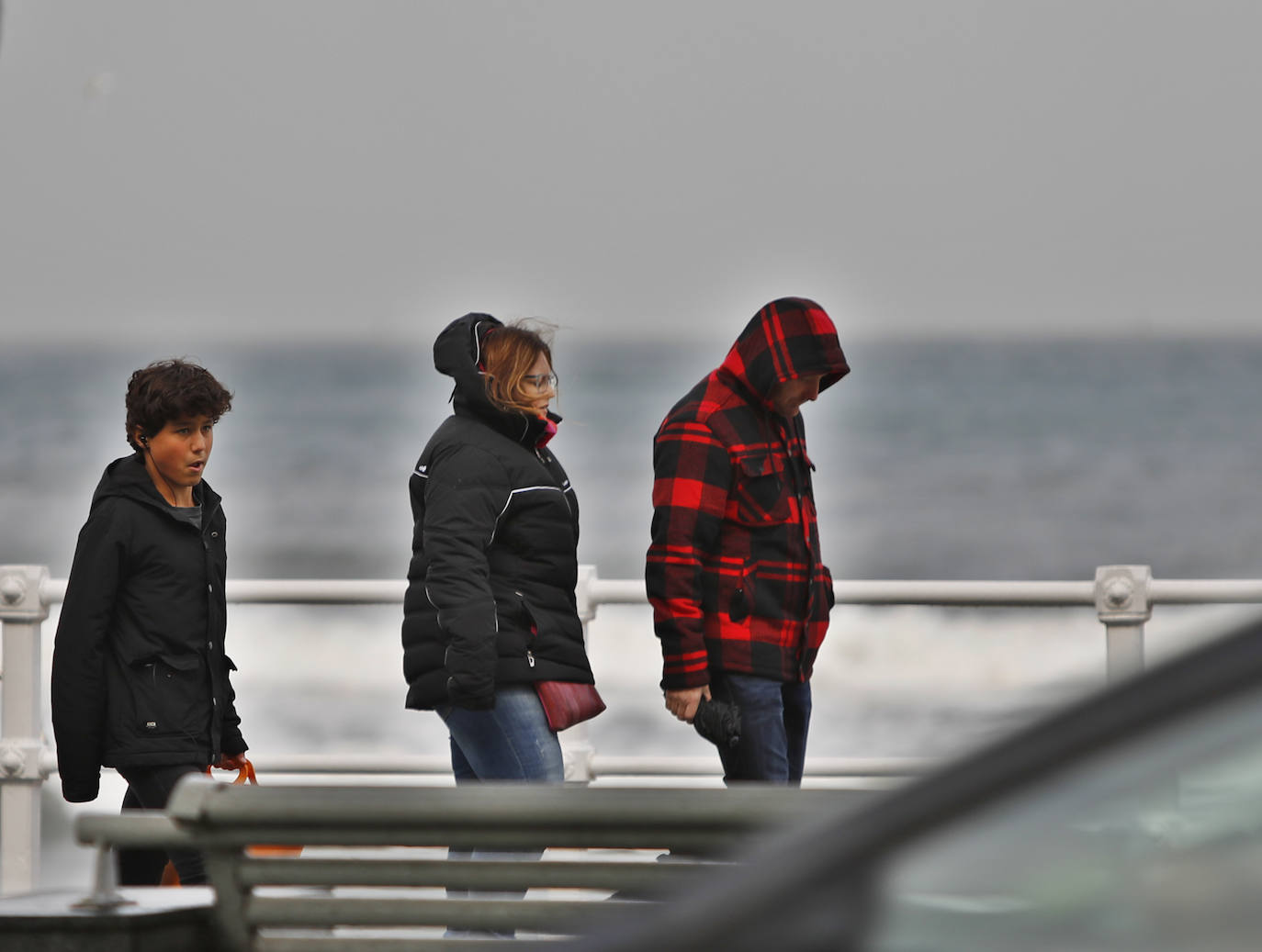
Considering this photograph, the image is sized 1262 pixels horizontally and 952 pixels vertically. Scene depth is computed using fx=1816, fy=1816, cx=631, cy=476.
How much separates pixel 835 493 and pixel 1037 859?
36844mm

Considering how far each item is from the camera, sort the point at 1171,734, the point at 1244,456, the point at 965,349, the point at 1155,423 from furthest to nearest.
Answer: the point at 965,349 → the point at 1155,423 → the point at 1244,456 → the point at 1171,734

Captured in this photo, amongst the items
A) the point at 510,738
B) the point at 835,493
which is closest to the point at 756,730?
the point at 510,738

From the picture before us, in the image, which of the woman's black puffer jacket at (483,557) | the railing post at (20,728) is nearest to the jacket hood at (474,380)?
the woman's black puffer jacket at (483,557)

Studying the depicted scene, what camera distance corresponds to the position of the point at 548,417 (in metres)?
3.91

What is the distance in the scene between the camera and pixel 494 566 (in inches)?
148

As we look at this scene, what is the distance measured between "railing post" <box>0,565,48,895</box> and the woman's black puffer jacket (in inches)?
59.4

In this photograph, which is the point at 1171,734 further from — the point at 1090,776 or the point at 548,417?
the point at 548,417

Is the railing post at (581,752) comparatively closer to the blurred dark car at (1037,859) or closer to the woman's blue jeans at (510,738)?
the woman's blue jeans at (510,738)

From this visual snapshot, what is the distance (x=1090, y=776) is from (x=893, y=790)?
131 millimetres

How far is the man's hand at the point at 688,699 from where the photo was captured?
3.88 metres

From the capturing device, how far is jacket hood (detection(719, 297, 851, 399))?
394cm

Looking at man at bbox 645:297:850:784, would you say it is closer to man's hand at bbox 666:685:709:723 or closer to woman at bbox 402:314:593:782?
man's hand at bbox 666:685:709:723

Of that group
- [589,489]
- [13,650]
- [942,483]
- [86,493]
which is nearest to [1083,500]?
[942,483]

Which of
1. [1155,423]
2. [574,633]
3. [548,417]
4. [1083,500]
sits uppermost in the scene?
[1155,423]
